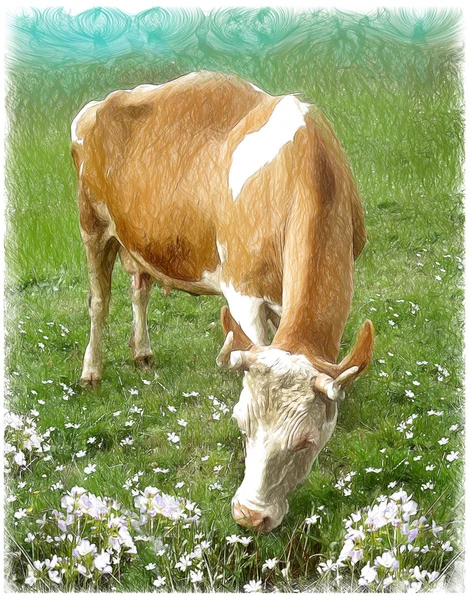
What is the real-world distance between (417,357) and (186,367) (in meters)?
1.78

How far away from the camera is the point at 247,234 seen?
6.00 metres

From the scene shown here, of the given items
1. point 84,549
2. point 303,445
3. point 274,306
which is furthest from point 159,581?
point 274,306

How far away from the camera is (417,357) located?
6.86m

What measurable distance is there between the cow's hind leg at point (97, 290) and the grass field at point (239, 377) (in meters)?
0.13

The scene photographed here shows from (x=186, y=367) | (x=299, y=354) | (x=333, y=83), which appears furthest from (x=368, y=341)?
(x=186, y=367)

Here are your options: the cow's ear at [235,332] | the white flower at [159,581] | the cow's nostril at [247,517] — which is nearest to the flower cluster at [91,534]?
the white flower at [159,581]

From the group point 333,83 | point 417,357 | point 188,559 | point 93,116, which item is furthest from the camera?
point 93,116

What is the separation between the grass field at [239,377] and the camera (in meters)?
5.50

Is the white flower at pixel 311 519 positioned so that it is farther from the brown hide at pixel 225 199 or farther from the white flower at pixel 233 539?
the brown hide at pixel 225 199

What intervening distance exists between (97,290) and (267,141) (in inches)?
89.3

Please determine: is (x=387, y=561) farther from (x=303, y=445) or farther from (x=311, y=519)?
(x=303, y=445)

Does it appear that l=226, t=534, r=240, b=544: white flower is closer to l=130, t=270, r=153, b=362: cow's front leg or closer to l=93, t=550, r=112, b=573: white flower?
l=93, t=550, r=112, b=573: white flower

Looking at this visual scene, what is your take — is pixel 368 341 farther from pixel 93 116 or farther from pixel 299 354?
pixel 93 116

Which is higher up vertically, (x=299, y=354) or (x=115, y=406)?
(x=299, y=354)
